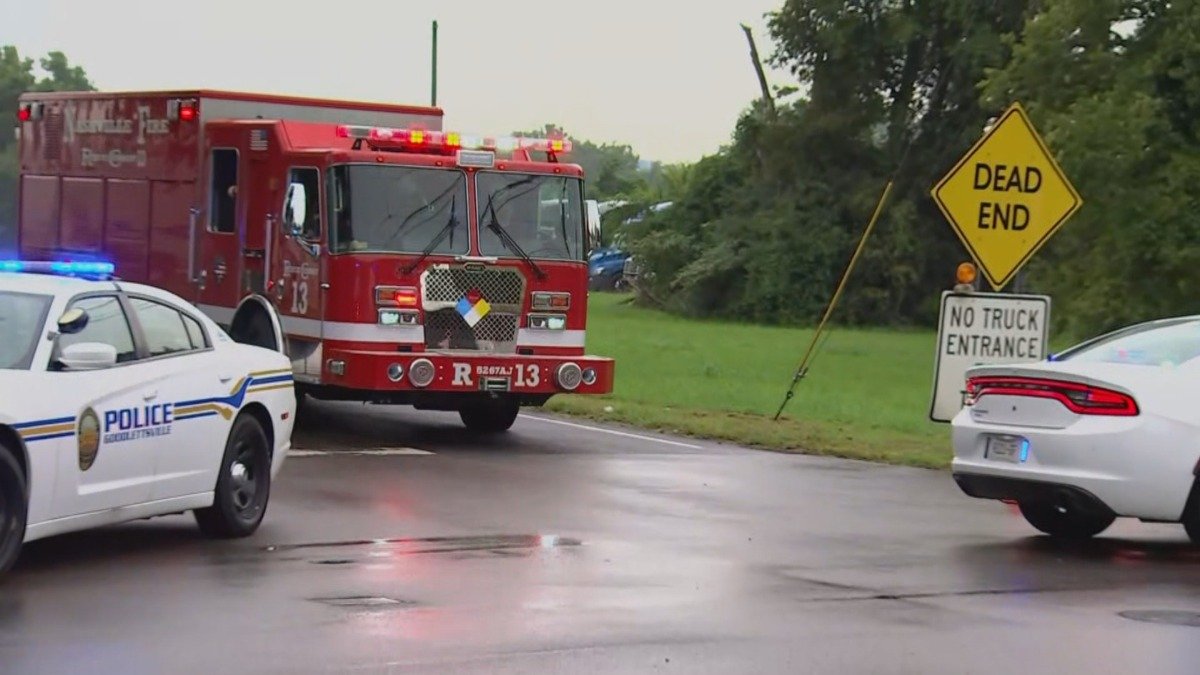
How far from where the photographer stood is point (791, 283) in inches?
2078

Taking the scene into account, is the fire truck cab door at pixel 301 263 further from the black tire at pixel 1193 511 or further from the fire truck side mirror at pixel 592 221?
the black tire at pixel 1193 511

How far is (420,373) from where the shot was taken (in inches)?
659

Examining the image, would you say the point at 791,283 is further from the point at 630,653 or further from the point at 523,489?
the point at 630,653

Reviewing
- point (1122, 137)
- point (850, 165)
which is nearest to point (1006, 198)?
point (1122, 137)

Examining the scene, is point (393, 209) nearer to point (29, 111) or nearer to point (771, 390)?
point (29, 111)

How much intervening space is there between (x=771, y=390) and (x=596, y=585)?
1657 cm

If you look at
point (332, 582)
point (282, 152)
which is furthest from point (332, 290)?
point (332, 582)

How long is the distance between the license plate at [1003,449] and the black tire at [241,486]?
4514 millimetres

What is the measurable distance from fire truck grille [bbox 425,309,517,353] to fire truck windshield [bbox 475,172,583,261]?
60cm

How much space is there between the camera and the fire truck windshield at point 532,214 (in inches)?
682

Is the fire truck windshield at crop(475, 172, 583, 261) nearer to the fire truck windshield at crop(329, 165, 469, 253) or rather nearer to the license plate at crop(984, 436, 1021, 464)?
the fire truck windshield at crop(329, 165, 469, 253)

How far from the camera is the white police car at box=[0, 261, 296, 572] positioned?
30.5ft

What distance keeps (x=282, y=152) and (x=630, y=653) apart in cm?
1044

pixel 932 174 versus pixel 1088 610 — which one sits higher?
pixel 932 174
